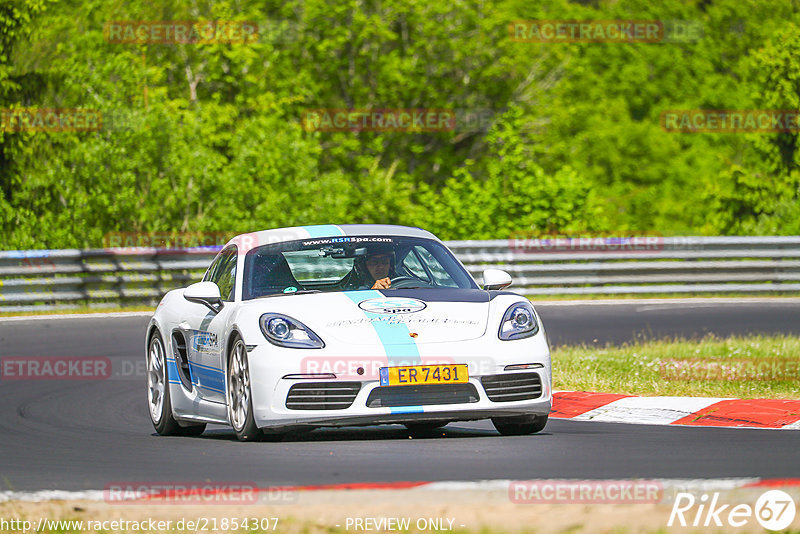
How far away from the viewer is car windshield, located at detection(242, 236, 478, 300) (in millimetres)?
9000

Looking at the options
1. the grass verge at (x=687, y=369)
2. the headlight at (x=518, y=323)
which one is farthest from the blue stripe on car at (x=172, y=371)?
the grass verge at (x=687, y=369)

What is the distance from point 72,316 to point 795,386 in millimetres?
11487

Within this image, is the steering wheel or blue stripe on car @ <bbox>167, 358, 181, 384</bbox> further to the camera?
blue stripe on car @ <bbox>167, 358, 181, 384</bbox>

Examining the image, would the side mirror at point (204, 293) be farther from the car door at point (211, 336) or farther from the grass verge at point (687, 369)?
the grass verge at point (687, 369)

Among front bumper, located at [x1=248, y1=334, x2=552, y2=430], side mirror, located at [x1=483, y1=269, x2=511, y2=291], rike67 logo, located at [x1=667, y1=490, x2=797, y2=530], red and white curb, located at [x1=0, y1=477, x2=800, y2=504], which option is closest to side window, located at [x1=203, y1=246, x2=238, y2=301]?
→ front bumper, located at [x1=248, y1=334, x2=552, y2=430]

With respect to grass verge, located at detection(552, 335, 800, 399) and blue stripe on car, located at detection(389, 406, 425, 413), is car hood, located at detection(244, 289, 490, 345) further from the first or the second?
grass verge, located at detection(552, 335, 800, 399)

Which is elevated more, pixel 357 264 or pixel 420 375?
pixel 357 264

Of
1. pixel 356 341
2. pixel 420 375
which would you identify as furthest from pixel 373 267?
pixel 420 375

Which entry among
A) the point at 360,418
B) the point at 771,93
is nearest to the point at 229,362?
the point at 360,418

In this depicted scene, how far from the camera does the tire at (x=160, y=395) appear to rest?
31.4 ft

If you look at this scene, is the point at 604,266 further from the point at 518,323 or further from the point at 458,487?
the point at 458,487

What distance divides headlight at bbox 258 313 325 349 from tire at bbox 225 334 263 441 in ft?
0.62

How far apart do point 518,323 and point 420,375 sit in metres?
0.78

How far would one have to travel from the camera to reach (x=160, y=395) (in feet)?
32.1
